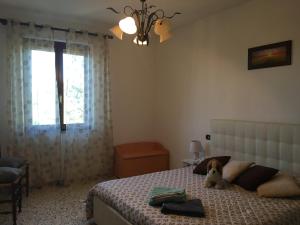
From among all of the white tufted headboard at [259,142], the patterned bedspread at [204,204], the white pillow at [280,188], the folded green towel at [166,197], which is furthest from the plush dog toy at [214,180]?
the white tufted headboard at [259,142]

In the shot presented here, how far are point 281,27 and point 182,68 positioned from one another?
180cm

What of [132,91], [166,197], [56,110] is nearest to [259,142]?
[166,197]

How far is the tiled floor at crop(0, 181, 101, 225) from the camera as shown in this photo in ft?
9.84

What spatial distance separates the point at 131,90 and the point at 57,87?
4.52 ft

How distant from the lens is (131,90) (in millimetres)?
4941

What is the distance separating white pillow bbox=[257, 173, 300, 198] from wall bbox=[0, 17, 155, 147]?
2.84 meters

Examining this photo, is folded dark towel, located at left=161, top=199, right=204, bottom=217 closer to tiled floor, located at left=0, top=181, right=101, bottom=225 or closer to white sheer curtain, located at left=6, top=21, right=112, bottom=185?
tiled floor, located at left=0, top=181, right=101, bottom=225

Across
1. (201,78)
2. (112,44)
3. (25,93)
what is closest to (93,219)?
(25,93)

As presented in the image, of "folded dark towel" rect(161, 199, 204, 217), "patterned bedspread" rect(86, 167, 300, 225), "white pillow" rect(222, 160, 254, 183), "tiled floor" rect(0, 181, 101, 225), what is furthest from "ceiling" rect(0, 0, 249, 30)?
"tiled floor" rect(0, 181, 101, 225)

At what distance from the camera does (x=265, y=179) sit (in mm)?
2684

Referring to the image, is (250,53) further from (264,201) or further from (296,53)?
(264,201)

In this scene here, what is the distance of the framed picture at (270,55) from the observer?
10.00 feet

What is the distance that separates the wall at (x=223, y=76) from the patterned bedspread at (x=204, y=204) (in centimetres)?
115

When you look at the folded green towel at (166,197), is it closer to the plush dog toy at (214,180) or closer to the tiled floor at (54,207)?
the plush dog toy at (214,180)
